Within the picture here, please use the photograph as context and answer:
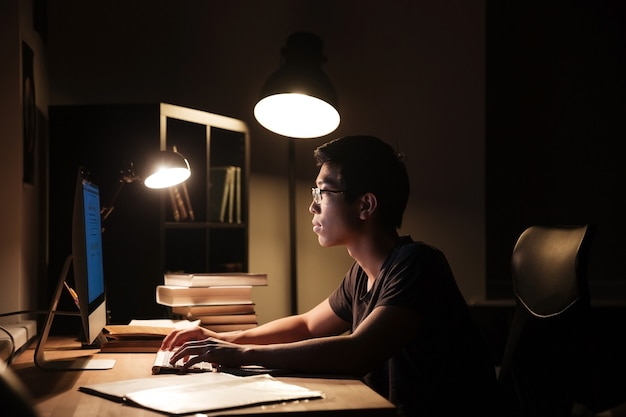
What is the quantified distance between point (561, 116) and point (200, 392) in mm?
3797

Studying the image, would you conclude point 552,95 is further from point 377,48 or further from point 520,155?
point 377,48

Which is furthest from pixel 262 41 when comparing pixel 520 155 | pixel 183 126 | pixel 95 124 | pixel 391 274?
pixel 391 274

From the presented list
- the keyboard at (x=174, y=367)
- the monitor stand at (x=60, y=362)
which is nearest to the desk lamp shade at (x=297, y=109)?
the monitor stand at (x=60, y=362)

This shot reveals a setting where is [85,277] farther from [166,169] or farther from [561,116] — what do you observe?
[561,116]

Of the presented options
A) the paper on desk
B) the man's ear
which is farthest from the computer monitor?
the man's ear

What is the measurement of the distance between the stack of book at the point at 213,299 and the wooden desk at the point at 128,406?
0.53m

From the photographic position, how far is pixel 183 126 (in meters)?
3.10

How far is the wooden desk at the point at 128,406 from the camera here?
4.01 ft

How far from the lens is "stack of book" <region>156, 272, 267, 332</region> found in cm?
234

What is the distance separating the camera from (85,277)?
1.64 meters

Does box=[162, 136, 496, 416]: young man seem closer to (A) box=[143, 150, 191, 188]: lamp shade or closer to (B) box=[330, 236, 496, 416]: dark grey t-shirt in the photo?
(B) box=[330, 236, 496, 416]: dark grey t-shirt

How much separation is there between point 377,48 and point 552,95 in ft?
4.57

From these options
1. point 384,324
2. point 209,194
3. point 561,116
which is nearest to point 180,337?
point 384,324

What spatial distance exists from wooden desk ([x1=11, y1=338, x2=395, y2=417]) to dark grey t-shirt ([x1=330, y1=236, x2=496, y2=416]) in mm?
237
